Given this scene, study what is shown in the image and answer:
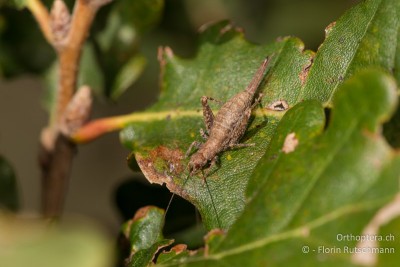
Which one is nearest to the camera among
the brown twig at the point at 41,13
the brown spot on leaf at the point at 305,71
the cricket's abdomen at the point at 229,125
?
the brown spot on leaf at the point at 305,71

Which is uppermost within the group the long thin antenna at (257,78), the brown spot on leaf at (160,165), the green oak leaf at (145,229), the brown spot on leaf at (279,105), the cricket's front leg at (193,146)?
the long thin antenna at (257,78)

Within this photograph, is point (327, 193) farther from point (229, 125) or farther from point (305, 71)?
point (229, 125)

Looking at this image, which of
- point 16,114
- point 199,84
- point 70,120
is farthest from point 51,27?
point 16,114

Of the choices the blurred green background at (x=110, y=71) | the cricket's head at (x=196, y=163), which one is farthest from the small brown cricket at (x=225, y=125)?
the blurred green background at (x=110, y=71)

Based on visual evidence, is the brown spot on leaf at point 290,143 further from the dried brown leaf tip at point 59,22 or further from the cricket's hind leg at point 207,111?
the dried brown leaf tip at point 59,22

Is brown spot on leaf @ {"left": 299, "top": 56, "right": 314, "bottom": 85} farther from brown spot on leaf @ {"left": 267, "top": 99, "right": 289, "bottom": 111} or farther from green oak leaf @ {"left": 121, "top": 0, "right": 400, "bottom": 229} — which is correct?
brown spot on leaf @ {"left": 267, "top": 99, "right": 289, "bottom": 111}

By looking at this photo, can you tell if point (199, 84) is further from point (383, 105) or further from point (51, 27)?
point (383, 105)

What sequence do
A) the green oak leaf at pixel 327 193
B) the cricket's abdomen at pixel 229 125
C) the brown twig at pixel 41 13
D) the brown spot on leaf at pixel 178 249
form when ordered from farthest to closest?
the brown twig at pixel 41 13
the cricket's abdomen at pixel 229 125
the brown spot on leaf at pixel 178 249
the green oak leaf at pixel 327 193
